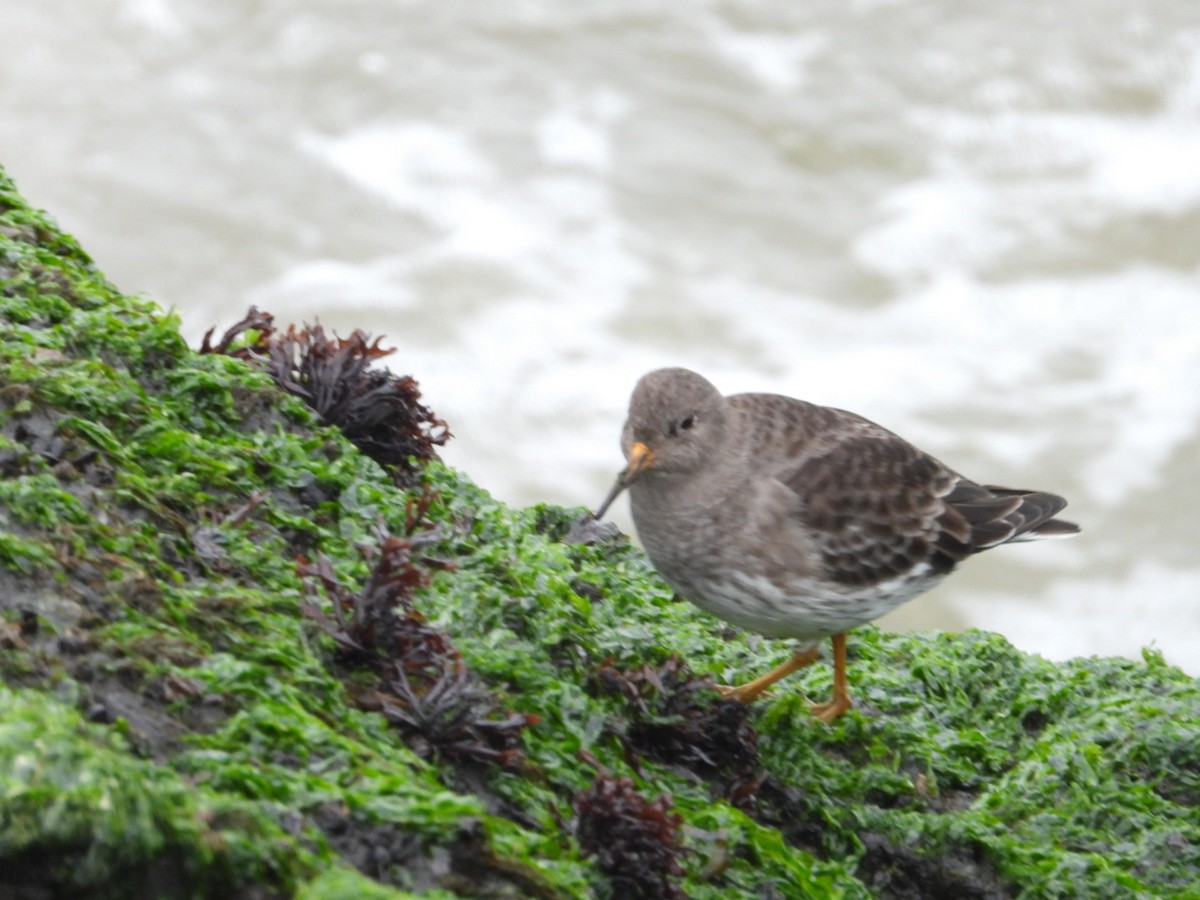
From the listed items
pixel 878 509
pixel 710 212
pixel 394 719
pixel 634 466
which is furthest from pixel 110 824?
pixel 710 212

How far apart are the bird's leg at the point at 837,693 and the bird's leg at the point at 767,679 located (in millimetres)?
88

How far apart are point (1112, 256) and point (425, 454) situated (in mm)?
9970

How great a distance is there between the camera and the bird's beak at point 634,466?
4.86 meters

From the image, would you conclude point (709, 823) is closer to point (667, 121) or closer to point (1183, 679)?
point (1183, 679)

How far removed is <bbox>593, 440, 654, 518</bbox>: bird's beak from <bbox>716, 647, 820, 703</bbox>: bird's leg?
0.75m

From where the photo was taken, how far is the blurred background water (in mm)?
11367

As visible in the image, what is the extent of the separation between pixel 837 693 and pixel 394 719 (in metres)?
1.97

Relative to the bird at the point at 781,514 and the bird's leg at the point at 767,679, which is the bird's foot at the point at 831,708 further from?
the bird's leg at the point at 767,679

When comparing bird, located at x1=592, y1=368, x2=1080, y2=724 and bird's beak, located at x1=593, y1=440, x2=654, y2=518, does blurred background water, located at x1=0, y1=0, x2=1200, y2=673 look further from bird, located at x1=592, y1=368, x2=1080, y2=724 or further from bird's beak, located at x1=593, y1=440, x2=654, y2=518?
bird's beak, located at x1=593, y1=440, x2=654, y2=518

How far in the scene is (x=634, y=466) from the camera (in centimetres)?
488

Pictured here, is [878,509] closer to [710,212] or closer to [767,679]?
[767,679]

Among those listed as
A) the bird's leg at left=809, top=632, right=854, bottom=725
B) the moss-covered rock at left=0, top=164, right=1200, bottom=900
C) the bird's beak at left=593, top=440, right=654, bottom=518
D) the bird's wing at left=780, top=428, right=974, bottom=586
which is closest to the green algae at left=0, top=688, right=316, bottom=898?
the moss-covered rock at left=0, top=164, right=1200, bottom=900

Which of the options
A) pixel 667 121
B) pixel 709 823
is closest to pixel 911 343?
pixel 667 121

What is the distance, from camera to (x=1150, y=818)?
432 cm
